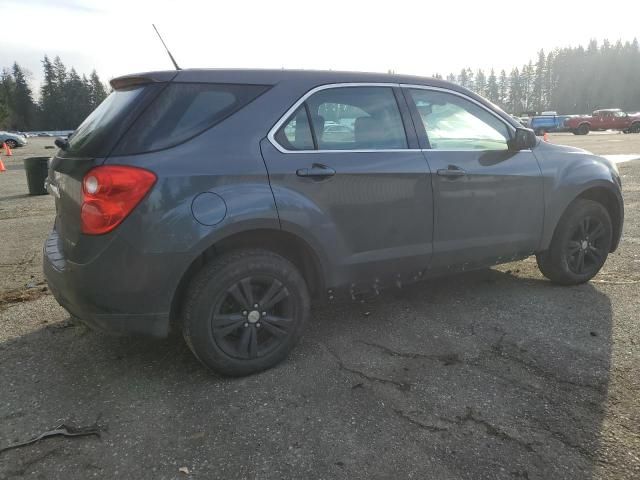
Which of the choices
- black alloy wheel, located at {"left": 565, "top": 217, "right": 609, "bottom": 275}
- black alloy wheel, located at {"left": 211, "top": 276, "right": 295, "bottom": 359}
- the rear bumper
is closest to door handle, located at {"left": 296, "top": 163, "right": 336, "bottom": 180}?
black alloy wheel, located at {"left": 211, "top": 276, "right": 295, "bottom": 359}

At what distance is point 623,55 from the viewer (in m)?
107

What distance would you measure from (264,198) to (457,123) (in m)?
1.73

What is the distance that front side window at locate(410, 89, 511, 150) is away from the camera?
364 centimetres

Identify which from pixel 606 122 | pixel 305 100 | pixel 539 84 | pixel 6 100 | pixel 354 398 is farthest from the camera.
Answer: pixel 539 84

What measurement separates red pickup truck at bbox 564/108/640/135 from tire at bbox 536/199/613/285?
41.9 meters

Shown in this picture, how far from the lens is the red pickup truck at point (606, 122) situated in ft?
130

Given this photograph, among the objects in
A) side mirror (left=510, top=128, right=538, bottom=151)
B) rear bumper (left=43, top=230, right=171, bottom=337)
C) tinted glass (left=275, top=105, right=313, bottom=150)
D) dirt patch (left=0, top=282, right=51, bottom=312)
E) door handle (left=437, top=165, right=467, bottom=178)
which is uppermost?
tinted glass (left=275, top=105, right=313, bottom=150)

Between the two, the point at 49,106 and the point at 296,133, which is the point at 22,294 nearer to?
the point at 296,133

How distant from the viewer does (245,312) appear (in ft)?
9.77

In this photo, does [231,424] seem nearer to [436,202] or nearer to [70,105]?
[436,202]

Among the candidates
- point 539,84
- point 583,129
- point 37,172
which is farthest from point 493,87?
point 37,172

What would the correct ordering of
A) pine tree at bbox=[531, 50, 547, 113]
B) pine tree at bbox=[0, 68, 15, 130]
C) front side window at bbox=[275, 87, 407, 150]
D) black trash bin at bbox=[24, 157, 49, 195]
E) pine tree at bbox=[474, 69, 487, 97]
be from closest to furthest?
1. front side window at bbox=[275, 87, 407, 150]
2. black trash bin at bbox=[24, 157, 49, 195]
3. pine tree at bbox=[0, 68, 15, 130]
4. pine tree at bbox=[531, 50, 547, 113]
5. pine tree at bbox=[474, 69, 487, 97]

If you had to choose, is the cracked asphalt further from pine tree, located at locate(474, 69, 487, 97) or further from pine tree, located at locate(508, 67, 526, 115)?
pine tree, located at locate(474, 69, 487, 97)

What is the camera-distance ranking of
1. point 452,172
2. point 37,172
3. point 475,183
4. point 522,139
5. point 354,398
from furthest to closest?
point 37,172 < point 522,139 < point 475,183 < point 452,172 < point 354,398
